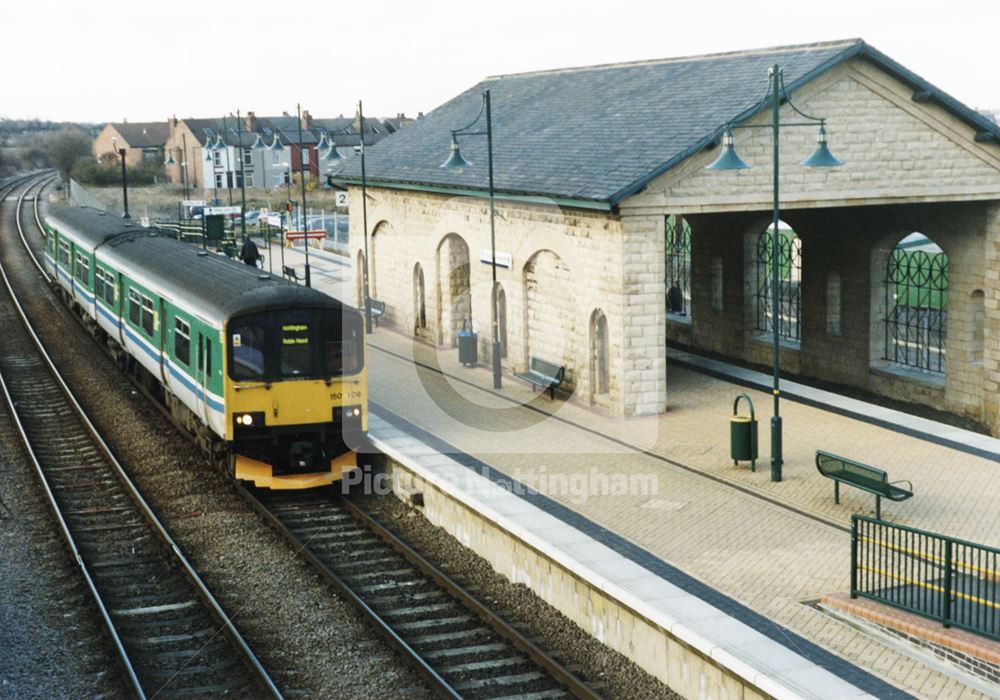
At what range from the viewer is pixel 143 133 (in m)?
124

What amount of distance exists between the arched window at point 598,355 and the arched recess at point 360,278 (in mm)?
13830

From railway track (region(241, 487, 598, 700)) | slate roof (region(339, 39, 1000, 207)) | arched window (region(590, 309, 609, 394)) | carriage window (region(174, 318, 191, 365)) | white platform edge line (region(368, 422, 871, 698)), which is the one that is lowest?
railway track (region(241, 487, 598, 700))

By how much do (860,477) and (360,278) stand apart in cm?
2248

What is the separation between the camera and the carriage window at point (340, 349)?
60.1ft

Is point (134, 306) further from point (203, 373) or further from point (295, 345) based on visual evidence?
point (295, 345)

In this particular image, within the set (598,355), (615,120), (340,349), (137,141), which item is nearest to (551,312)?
(598,355)

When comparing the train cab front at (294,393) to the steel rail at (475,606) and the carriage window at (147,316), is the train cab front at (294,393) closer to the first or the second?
the steel rail at (475,606)

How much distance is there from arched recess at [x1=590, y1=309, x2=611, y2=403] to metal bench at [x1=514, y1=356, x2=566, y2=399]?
0.68 m

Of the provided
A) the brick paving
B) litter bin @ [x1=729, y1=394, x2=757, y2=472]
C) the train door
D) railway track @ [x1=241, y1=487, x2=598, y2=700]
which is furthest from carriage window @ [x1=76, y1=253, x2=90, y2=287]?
litter bin @ [x1=729, y1=394, x2=757, y2=472]

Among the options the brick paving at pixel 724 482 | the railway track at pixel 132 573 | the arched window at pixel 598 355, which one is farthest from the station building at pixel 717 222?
the railway track at pixel 132 573

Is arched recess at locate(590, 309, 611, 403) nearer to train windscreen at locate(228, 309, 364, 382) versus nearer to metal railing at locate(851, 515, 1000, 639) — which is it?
train windscreen at locate(228, 309, 364, 382)

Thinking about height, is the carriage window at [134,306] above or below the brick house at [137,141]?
below

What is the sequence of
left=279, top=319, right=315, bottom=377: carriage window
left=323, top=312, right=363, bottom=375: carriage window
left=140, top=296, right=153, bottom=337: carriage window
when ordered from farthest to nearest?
left=140, top=296, right=153, bottom=337: carriage window < left=323, top=312, right=363, bottom=375: carriage window < left=279, top=319, right=315, bottom=377: carriage window

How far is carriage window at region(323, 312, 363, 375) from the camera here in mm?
18328
